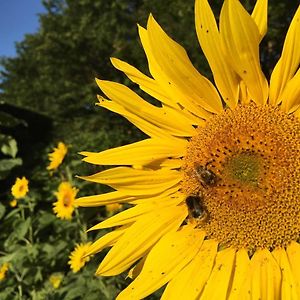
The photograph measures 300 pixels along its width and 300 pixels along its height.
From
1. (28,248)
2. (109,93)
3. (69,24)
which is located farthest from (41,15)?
(109,93)

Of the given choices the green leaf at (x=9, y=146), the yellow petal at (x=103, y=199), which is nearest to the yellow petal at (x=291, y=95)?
the yellow petal at (x=103, y=199)

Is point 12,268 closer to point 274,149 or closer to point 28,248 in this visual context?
point 28,248

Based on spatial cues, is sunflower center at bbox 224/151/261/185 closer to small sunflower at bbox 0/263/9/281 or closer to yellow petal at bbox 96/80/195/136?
yellow petal at bbox 96/80/195/136

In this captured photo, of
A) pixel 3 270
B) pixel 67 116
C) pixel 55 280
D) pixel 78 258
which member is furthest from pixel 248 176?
pixel 67 116

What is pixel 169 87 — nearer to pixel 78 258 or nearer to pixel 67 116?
pixel 78 258

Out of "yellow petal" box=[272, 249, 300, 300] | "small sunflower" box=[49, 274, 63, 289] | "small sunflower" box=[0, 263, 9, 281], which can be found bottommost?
"yellow petal" box=[272, 249, 300, 300]

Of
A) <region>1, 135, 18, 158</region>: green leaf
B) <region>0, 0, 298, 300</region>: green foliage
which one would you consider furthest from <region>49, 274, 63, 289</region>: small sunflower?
<region>1, 135, 18, 158</region>: green leaf
